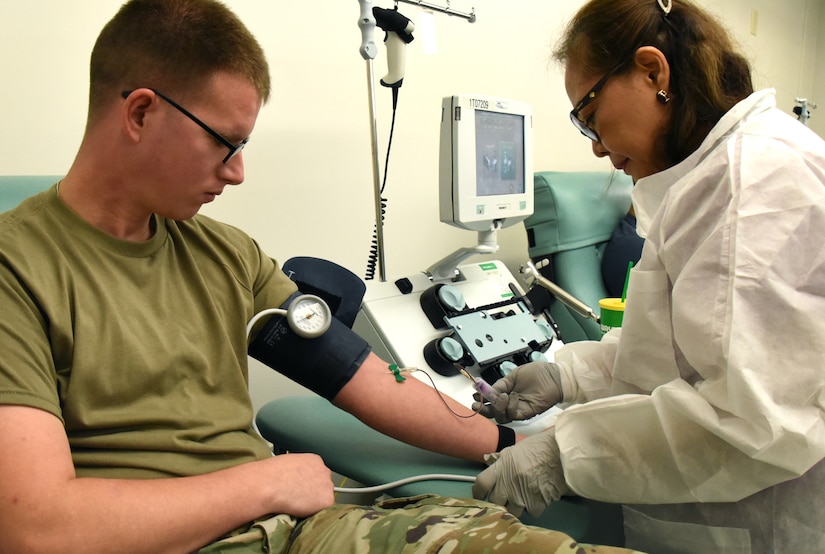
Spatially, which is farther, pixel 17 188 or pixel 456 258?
pixel 456 258

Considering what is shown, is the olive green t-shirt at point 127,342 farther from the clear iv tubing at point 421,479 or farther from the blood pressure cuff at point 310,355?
the clear iv tubing at point 421,479

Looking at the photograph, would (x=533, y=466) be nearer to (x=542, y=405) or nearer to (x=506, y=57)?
(x=542, y=405)

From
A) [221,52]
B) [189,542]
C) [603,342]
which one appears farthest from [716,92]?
→ [189,542]

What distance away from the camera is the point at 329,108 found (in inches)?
75.9

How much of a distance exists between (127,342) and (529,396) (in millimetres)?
806

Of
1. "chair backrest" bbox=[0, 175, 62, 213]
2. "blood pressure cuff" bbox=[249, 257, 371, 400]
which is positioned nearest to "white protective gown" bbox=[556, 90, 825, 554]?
"blood pressure cuff" bbox=[249, 257, 371, 400]

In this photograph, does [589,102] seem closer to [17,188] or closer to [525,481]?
[525,481]

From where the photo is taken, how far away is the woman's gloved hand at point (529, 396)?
1263mm

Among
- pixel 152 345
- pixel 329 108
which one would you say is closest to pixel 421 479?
pixel 152 345

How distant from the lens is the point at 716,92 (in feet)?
3.38

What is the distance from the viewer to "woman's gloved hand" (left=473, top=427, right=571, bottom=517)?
3.30 ft

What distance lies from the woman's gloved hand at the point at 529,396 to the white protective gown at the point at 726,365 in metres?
0.19

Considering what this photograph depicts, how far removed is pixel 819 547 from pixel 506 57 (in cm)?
209

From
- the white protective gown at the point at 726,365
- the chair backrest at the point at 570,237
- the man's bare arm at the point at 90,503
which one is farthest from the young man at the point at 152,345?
the chair backrest at the point at 570,237
